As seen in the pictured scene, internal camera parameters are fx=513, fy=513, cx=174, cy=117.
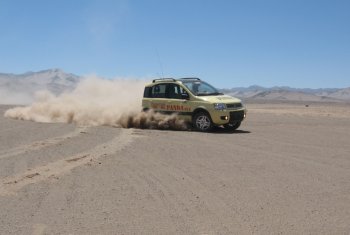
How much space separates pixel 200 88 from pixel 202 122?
1548mm

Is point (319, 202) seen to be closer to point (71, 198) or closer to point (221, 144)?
point (71, 198)

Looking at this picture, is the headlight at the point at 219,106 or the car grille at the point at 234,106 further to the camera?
the car grille at the point at 234,106

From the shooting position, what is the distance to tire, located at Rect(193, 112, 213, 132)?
57.9 ft

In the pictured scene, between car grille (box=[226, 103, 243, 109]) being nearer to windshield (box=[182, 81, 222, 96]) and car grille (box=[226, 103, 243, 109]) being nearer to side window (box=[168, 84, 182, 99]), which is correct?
windshield (box=[182, 81, 222, 96])

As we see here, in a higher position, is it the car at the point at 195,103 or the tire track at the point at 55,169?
the car at the point at 195,103

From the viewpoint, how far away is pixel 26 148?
40.8 feet

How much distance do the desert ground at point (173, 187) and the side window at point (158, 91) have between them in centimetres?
519

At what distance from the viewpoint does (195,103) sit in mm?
17969

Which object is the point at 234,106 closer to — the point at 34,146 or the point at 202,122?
the point at 202,122

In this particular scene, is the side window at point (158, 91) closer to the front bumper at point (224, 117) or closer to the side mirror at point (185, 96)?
the side mirror at point (185, 96)

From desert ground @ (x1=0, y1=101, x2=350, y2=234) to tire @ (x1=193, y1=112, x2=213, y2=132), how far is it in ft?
12.0

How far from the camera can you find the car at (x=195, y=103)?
17500 mm

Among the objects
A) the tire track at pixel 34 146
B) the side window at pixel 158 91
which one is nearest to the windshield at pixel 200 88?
the side window at pixel 158 91

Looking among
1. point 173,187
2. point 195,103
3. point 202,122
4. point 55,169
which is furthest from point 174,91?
point 173,187
